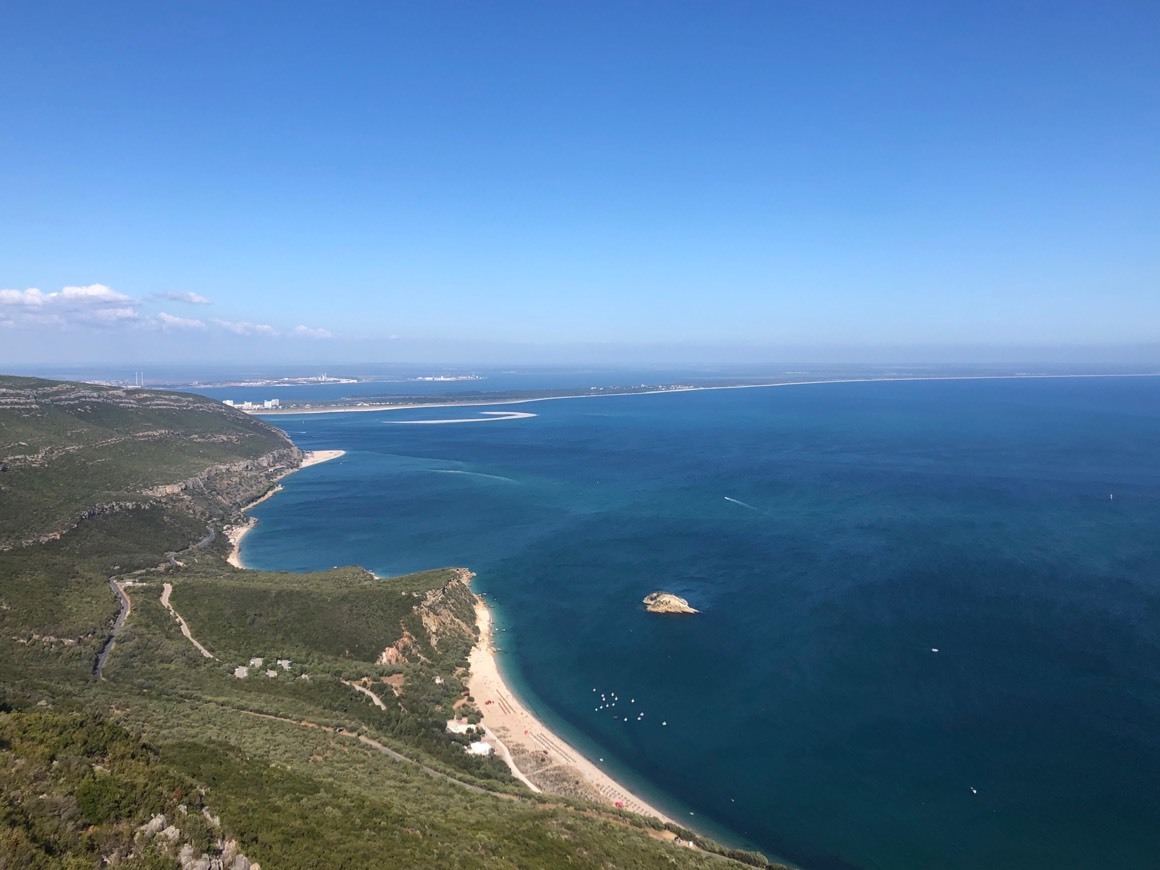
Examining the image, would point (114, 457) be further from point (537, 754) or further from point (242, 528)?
point (537, 754)

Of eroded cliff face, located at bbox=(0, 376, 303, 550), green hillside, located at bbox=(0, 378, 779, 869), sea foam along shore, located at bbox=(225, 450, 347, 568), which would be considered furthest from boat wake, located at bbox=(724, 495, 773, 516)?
eroded cliff face, located at bbox=(0, 376, 303, 550)

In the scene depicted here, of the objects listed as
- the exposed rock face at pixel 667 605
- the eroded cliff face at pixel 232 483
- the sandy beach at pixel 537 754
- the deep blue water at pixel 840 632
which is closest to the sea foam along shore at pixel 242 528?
the eroded cliff face at pixel 232 483

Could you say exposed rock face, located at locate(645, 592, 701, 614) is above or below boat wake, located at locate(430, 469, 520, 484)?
below

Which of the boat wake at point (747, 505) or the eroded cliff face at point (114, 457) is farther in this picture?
the boat wake at point (747, 505)

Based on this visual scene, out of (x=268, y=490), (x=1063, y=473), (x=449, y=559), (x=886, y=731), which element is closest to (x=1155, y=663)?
(x=886, y=731)

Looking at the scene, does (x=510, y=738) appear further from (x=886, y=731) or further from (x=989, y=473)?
(x=989, y=473)

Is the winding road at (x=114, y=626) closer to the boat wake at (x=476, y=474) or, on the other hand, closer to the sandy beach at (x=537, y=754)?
the sandy beach at (x=537, y=754)

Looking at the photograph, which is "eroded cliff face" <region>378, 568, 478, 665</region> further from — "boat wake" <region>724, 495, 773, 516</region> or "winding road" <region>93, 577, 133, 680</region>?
"boat wake" <region>724, 495, 773, 516</region>

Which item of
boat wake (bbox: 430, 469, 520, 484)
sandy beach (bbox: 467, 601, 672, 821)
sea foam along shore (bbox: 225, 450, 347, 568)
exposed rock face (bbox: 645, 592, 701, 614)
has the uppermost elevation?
boat wake (bbox: 430, 469, 520, 484)
